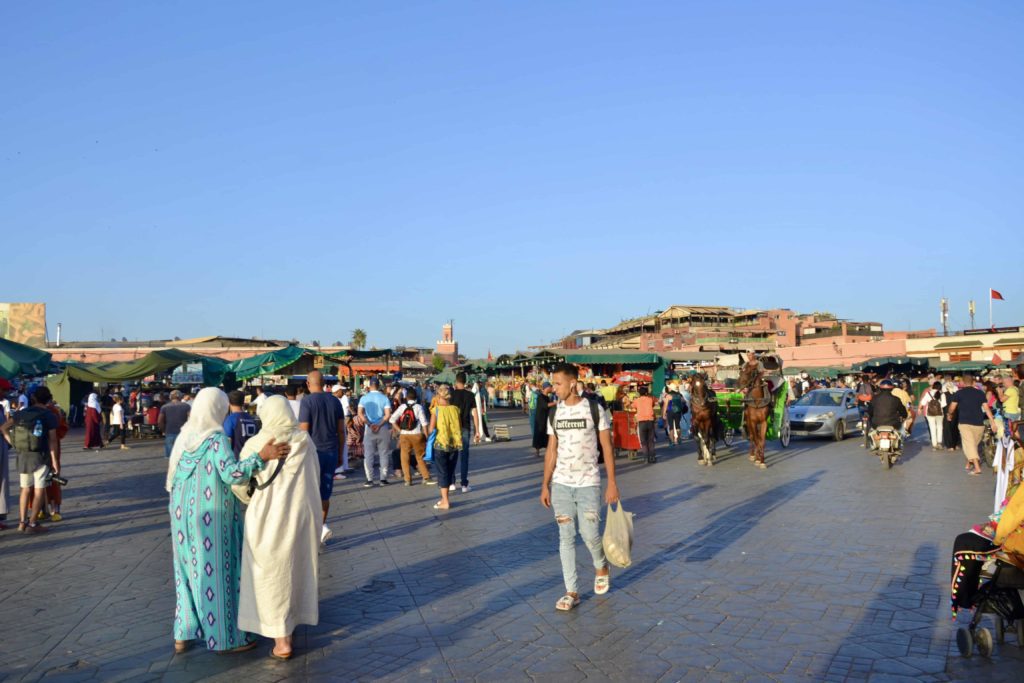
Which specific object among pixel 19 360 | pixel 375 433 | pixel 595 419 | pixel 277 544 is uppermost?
pixel 19 360

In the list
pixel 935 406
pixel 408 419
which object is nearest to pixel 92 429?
pixel 408 419

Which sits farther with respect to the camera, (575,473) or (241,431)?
(241,431)

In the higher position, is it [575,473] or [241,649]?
[575,473]

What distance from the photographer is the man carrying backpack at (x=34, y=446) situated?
959 cm

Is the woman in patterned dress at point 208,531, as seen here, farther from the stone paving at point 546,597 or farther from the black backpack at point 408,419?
the black backpack at point 408,419

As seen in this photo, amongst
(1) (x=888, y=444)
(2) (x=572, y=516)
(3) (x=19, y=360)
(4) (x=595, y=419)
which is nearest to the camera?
(2) (x=572, y=516)

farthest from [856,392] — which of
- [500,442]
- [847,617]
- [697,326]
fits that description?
[697,326]

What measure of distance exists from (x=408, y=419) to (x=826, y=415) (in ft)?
43.5

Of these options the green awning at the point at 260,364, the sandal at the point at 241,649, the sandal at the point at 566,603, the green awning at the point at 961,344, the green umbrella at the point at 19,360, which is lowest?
the sandal at the point at 566,603

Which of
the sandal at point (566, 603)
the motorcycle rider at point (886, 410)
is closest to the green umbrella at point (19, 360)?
the sandal at point (566, 603)

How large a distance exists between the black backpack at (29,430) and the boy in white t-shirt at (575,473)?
21.8 ft

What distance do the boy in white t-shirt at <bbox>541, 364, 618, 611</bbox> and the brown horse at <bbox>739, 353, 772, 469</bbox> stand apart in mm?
10217

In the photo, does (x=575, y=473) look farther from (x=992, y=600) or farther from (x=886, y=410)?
(x=886, y=410)

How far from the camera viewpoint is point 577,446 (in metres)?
6.25
